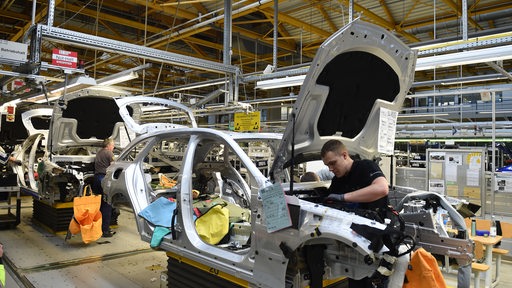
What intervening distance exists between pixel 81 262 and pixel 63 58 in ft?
9.02

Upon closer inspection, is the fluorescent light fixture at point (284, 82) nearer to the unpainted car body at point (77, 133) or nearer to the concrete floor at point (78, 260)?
the unpainted car body at point (77, 133)

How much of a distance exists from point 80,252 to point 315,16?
21.3ft

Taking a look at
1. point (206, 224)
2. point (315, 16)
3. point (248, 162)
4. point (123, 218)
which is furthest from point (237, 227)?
point (315, 16)

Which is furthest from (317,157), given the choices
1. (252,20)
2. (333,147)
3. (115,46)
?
(252,20)

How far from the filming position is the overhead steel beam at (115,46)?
4.47m

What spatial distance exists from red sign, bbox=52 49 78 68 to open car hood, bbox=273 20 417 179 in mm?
3772

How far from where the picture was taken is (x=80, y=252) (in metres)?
5.32

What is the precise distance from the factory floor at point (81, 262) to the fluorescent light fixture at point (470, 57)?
2.69 metres

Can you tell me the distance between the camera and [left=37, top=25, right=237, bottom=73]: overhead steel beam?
447cm

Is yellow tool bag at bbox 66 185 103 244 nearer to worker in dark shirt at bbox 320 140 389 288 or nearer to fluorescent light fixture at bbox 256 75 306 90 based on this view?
fluorescent light fixture at bbox 256 75 306 90

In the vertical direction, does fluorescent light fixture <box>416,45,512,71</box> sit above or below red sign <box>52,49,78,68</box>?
below

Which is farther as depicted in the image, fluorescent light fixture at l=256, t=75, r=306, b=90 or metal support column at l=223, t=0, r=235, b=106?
metal support column at l=223, t=0, r=235, b=106

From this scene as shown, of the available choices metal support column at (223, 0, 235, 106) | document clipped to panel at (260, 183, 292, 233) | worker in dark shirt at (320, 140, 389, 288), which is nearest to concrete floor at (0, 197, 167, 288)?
document clipped to panel at (260, 183, 292, 233)

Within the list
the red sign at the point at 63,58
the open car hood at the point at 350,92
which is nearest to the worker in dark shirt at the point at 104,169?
the red sign at the point at 63,58
